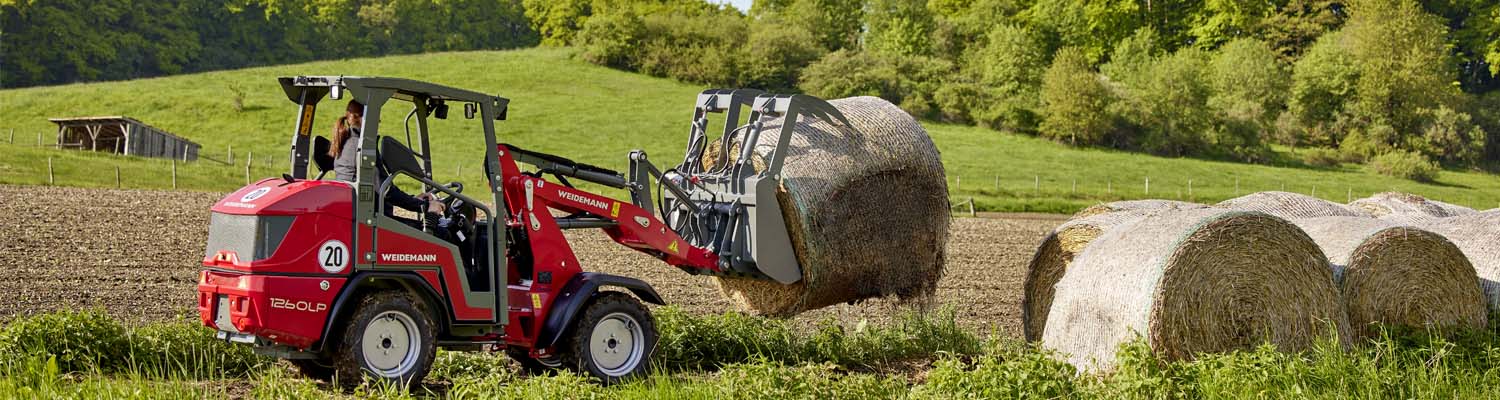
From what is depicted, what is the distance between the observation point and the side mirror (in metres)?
8.47

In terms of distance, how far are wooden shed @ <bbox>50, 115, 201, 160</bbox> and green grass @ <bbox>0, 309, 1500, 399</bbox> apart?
108 ft

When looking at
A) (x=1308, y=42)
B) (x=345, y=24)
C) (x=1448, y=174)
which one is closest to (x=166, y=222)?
(x=1448, y=174)

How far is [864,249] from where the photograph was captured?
1079 centimetres

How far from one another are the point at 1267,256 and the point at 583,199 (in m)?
5.02

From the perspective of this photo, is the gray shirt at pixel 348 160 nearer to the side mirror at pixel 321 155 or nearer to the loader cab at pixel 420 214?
the loader cab at pixel 420 214

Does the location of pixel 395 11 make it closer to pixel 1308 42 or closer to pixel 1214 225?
pixel 1308 42

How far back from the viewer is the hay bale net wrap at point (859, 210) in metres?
10.6

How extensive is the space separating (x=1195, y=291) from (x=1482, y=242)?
4.68m

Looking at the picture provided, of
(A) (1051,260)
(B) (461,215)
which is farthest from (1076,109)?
(B) (461,215)

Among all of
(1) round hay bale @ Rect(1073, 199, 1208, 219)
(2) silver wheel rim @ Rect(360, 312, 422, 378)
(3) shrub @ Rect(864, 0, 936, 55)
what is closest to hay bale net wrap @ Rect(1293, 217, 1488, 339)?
(1) round hay bale @ Rect(1073, 199, 1208, 219)

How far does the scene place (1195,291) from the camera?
912cm

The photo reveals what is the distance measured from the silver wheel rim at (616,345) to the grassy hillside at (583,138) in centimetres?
2771

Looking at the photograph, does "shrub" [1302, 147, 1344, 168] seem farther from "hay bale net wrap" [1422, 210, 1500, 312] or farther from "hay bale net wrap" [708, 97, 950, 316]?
"hay bale net wrap" [708, 97, 950, 316]

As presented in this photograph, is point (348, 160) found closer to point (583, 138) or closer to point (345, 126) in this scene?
point (345, 126)
